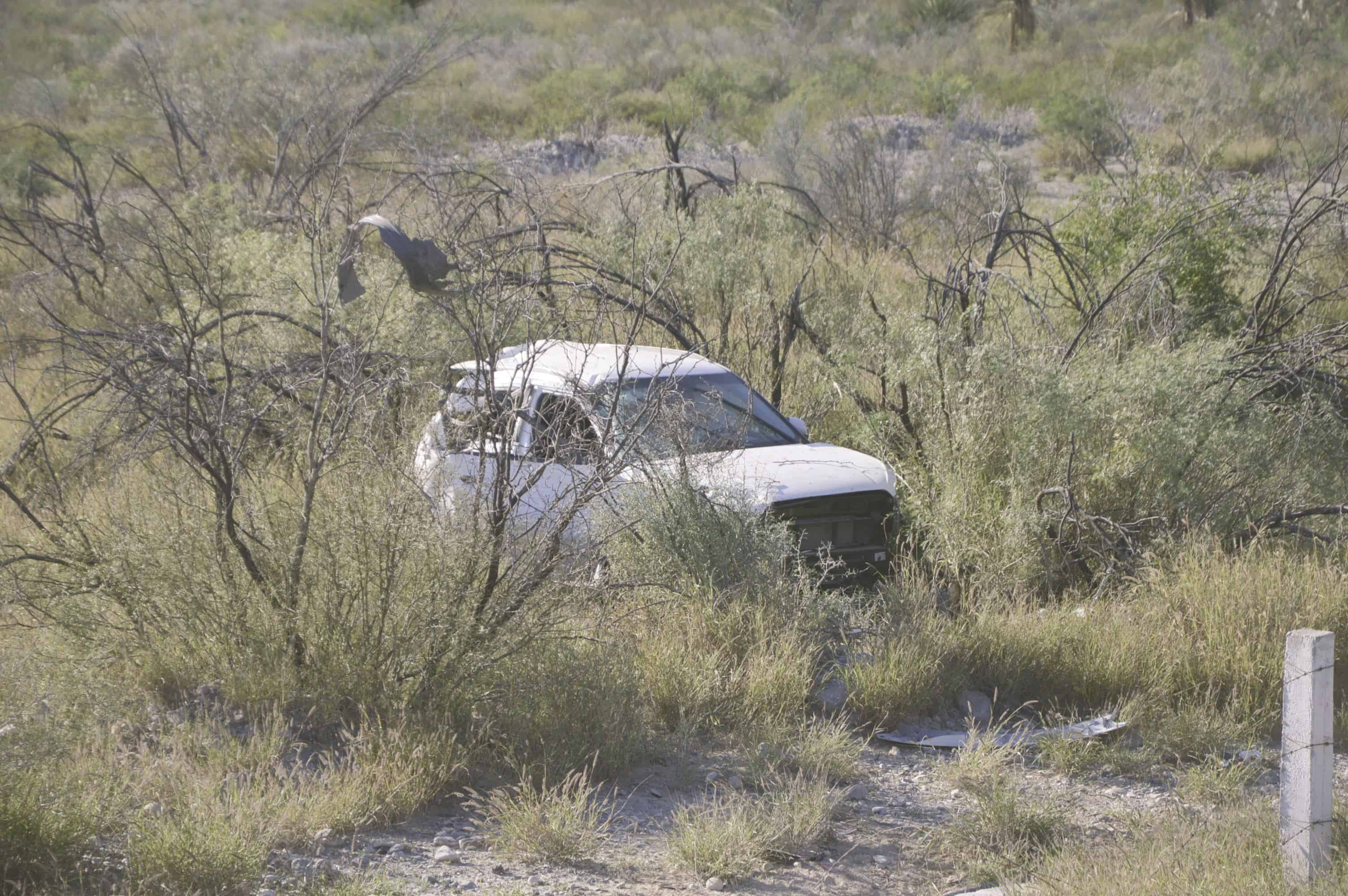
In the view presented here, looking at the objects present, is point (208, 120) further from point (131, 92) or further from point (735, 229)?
point (735, 229)

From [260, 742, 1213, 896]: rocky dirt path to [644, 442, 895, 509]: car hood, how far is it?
1795 mm

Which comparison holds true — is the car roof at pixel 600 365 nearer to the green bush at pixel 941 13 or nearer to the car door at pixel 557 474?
the car door at pixel 557 474

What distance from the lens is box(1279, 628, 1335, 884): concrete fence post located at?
374 cm

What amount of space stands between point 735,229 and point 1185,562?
7.55 metres

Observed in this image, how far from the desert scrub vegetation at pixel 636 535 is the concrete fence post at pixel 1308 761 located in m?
0.16

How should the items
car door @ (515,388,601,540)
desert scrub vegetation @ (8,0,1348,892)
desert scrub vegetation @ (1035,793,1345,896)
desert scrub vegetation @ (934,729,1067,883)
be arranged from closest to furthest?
desert scrub vegetation @ (1035,793,1345,896), desert scrub vegetation @ (934,729,1067,883), desert scrub vegetation @ (8,0,1348,892), car door @ (515,388,601,540)

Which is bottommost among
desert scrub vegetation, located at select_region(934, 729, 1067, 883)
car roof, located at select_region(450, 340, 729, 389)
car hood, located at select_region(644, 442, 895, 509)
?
desert scrub vegetation, located at select_region(934, 729, 1067, 883)

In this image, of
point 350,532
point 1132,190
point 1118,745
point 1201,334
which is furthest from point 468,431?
point 1132,190

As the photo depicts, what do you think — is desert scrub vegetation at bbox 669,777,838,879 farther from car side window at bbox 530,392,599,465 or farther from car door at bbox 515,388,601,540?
car side window at bbox 530,392,599,465

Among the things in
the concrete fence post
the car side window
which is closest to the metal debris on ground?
the concrete fence post

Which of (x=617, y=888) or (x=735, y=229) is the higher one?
(x=735, y=229)

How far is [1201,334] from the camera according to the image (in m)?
8.77

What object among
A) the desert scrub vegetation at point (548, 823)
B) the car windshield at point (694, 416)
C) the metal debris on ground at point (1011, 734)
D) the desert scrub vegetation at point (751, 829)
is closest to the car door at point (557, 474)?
the car windshield at point (694, 416)

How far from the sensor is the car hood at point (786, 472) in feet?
21.5
